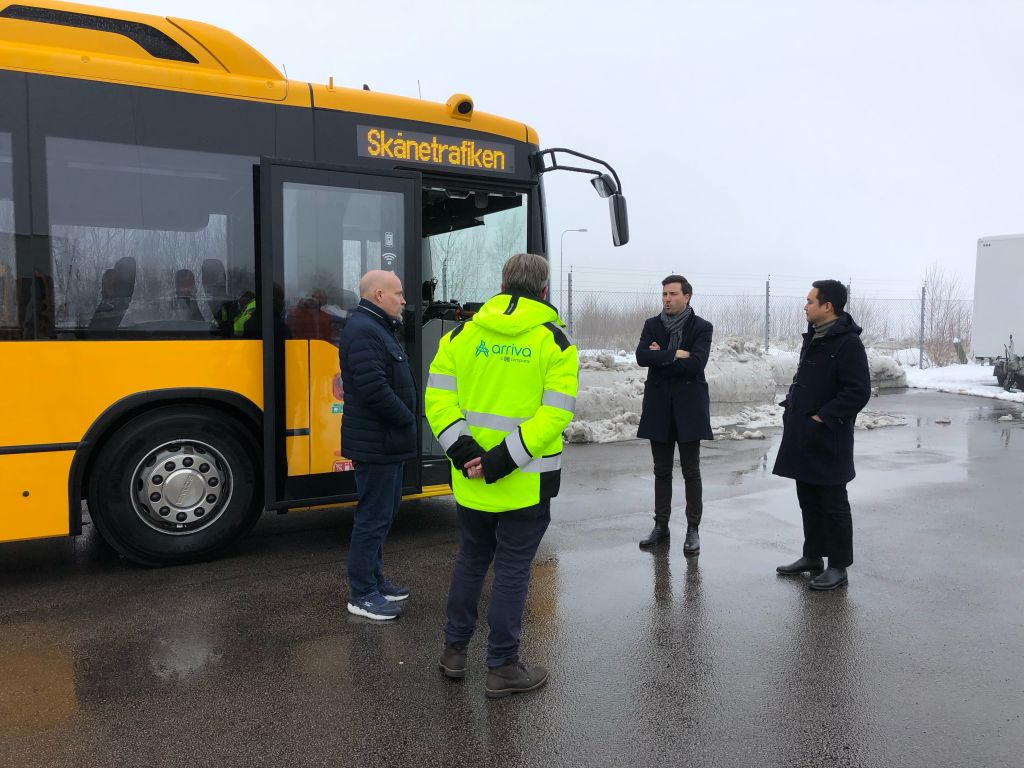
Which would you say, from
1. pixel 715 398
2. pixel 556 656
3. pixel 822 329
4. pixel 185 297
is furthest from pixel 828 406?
pixel 715 398

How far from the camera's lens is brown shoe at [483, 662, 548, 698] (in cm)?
348

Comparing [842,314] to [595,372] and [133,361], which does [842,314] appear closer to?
[133,361]

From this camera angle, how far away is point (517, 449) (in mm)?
3305

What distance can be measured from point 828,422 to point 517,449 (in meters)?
2.59

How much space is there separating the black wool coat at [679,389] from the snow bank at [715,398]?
17.0 ft

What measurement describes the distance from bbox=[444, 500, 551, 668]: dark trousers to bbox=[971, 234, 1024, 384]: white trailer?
61.7 feet

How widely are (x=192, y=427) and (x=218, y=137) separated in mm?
1957

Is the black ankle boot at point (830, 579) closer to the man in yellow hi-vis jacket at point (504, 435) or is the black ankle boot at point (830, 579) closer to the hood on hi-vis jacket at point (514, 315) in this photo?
the man in yellow hi-vis jacket at point (504, 435)

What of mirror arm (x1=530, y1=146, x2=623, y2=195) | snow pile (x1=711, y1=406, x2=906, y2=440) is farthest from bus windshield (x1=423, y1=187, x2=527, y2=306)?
snow pile (x1=711, y1=406, x2=906, y2=440)

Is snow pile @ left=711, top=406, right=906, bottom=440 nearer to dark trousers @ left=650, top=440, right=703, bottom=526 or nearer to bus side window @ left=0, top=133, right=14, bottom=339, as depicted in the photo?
dark trousers @ left=650, top=440, right=703, bottom=526

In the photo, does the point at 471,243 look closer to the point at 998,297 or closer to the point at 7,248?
the point at 7,248

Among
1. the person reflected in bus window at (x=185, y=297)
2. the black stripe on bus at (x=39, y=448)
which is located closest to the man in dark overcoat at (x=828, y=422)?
the person reflected in bus window at (x=185, y=297)

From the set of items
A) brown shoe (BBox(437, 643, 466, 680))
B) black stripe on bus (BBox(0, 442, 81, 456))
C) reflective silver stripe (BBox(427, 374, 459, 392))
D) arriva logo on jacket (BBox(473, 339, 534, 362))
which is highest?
arriva logo on jacket (BBox(473, 339, 534, 362))

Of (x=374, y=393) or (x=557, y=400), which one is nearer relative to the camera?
(x=557, y=400)
